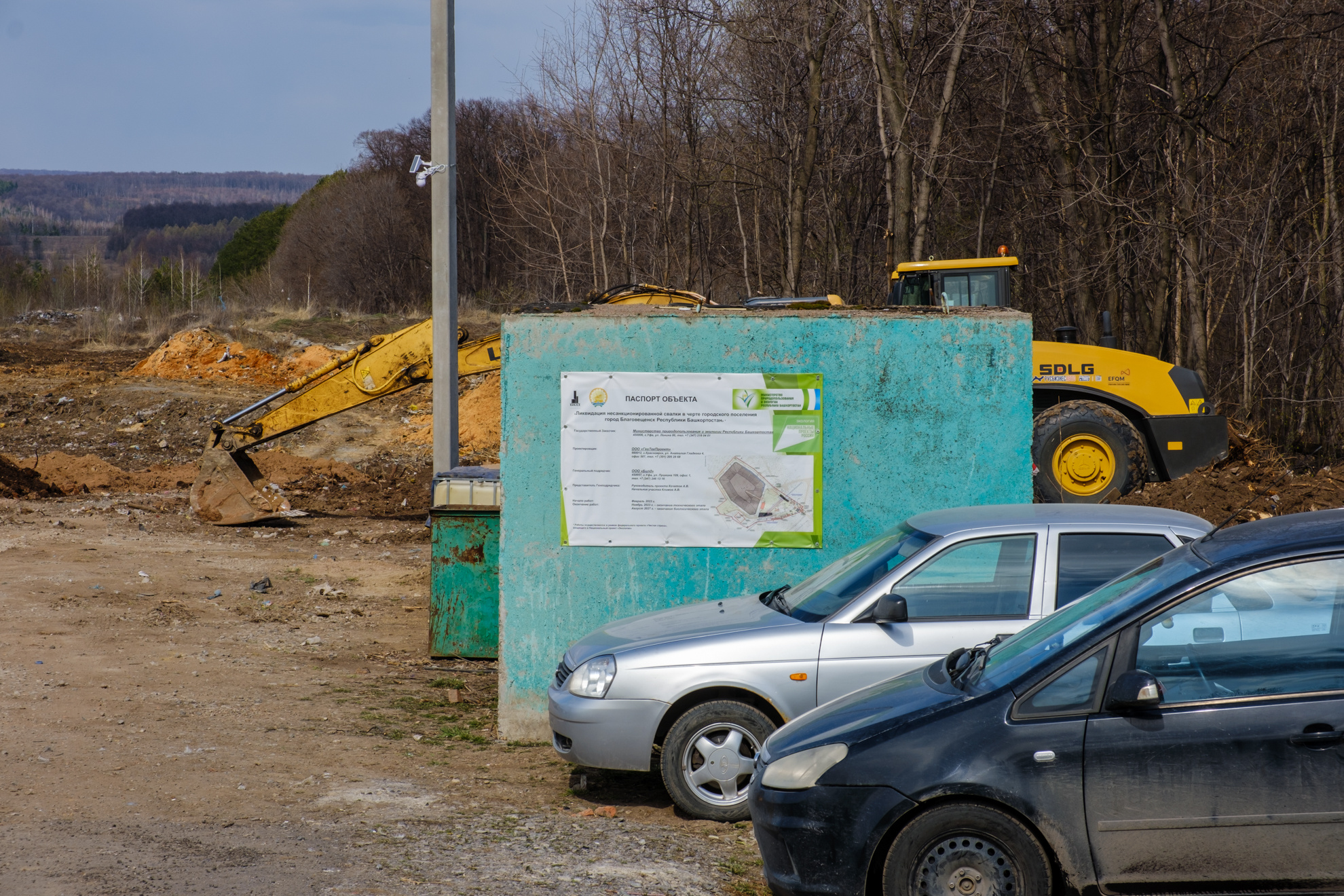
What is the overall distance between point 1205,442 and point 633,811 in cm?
1120

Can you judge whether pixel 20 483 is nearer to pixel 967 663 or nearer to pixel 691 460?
pixel 691 460

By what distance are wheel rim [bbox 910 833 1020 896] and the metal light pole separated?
812 centimetres

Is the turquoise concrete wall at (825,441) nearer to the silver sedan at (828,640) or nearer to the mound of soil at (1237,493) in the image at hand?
the silver sedan at (828,640)

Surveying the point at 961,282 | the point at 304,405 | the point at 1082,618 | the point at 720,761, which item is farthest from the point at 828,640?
the point at 304,405

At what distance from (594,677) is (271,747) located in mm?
2340

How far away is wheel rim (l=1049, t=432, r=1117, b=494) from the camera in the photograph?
47.0ft

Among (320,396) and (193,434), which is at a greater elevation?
(320,396)

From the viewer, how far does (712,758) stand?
5883 mm

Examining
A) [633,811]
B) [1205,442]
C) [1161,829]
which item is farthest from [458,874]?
[1205,442]

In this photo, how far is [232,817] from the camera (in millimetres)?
5656

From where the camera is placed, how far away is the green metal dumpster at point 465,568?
8.89 meters

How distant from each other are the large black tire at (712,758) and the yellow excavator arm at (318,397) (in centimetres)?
966

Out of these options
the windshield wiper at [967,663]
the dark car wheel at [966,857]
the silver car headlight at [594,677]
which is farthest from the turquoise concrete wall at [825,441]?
the dark car wheel at [966,857]

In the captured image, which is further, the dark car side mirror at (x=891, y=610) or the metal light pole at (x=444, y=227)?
the metal light pole at (x=444, y=227)
